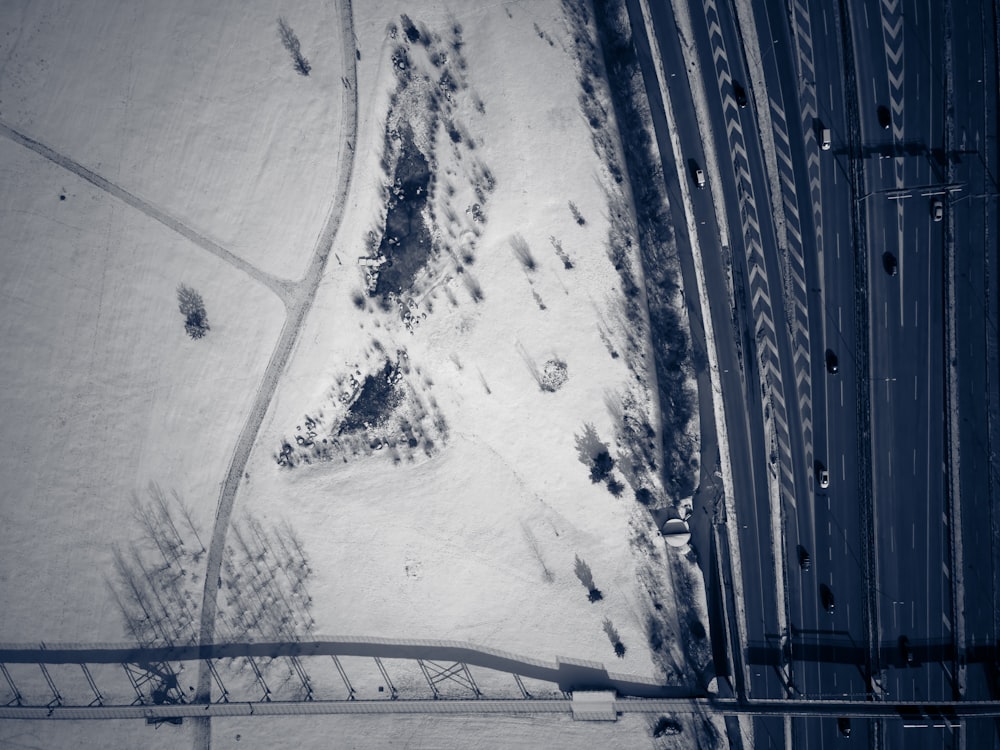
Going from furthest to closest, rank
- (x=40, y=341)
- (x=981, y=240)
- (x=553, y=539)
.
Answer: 1. (x=40, y=341)
2. (x=553, y=539)
3. (x=981, y=240)

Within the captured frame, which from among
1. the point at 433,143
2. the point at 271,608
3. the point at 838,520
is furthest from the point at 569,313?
the point at 271,608

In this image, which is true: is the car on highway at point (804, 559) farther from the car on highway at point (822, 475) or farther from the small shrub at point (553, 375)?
the small shrub at point (553, 375)

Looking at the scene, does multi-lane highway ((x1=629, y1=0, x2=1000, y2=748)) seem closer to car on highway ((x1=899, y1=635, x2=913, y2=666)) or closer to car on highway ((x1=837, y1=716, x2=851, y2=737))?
car on highway ((x1=899, y1=635, x2=913, y2=666))

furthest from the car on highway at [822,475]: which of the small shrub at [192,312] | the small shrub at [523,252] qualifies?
the small shrub at [192,312]

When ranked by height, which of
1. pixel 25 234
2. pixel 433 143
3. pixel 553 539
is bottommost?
pixel 553 539

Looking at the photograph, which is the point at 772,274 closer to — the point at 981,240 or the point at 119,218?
the point at 981,240
